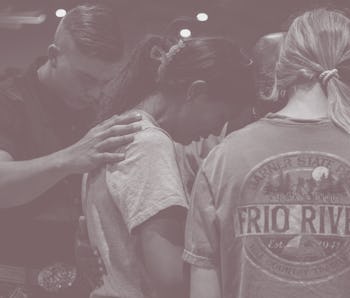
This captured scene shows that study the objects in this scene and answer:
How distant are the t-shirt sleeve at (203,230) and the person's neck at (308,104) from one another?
23 cm

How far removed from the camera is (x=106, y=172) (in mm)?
1836

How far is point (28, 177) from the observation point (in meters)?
2.33

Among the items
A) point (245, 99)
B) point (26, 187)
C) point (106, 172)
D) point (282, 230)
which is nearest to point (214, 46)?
point (245, 99)

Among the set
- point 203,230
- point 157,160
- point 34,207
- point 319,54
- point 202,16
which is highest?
point 202,16

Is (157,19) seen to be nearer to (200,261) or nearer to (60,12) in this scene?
(60,12)

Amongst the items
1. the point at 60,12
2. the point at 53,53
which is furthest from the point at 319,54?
the point at 60,12

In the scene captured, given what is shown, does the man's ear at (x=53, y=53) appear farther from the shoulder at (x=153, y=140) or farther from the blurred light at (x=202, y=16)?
the blurred light at (x=202, y=16)

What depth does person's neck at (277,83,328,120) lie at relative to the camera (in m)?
1.63

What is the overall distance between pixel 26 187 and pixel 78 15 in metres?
0.67

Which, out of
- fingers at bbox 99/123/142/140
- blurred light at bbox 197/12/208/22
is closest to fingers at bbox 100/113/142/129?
fingers at bbox 99/123/142/140

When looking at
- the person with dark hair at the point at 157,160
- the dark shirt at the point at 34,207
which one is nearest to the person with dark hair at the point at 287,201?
the person with dark hair at the point at 157,160

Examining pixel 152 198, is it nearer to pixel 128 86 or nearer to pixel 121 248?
pixel 121 248

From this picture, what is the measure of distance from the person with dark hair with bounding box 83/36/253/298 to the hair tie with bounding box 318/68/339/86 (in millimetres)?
349

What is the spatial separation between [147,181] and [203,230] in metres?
0.17
